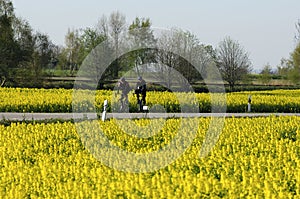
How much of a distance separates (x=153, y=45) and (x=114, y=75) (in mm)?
4168

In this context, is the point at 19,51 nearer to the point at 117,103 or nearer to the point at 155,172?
the point at 117,103

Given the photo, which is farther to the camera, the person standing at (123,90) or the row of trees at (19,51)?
the row of trees at (19,51)

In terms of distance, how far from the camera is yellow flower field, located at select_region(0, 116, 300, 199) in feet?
27.3

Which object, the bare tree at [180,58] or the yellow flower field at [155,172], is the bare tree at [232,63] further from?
the yellow flower field at [155,172]

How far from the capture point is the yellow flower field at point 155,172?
8336 mm

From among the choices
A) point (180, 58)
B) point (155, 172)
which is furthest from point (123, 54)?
point (155, 172)

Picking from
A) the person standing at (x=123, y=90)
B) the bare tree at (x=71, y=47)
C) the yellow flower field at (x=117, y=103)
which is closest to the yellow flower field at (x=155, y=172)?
the person standing at (x=123, y=90)

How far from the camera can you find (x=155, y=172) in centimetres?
1023

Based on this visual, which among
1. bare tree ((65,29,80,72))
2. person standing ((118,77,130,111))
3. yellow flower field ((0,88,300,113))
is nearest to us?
person standing ((118,77,130,111))

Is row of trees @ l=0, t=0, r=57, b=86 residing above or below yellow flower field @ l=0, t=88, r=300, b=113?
above

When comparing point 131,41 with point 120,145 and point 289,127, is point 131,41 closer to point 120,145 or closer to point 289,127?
point 289,127

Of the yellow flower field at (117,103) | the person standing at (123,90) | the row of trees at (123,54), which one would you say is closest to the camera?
the person standing at (123,90)

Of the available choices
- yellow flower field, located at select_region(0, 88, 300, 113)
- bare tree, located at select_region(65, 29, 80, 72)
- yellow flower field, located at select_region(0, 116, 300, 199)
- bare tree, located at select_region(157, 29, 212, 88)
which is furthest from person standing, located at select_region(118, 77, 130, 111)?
bare tree, located at select_region(65, 29, 80, 72)

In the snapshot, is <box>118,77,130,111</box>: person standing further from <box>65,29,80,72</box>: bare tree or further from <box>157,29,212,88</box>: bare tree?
<box>65,29,80,72</box>: bare tree
